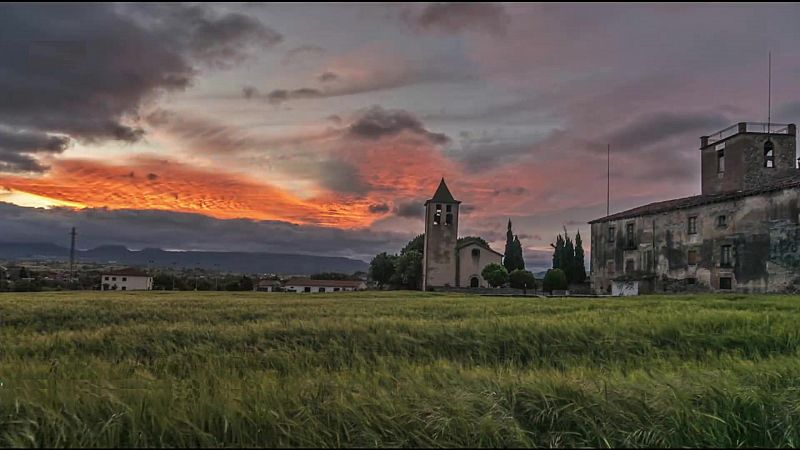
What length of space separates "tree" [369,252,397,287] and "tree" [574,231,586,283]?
2452cm

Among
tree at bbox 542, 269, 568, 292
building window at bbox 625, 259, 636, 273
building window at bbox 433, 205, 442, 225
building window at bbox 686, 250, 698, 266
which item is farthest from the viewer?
building window at bbox 433, 205, 442, 225

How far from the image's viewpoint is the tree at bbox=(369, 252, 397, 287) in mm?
84875

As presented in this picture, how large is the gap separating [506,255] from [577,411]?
84687 millimetres

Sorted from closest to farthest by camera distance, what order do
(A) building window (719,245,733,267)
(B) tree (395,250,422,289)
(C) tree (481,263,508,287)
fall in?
(A) building window (719,245,733,267) → (C) tree (481,263,508,287) → (B) tree (395,250,422,289)

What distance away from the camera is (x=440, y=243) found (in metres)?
71.9

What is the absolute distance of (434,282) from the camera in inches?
2805

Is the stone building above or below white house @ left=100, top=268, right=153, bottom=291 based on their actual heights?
above

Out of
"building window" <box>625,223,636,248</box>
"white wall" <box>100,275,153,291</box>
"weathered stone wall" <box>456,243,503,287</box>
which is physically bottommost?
"white wall" <box>100,275,153,291</box>

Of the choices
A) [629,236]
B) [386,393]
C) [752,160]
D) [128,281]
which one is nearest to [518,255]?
[629,236]

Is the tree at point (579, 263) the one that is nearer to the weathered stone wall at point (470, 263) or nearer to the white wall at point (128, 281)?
the weathered stone wall at point (470, 263)

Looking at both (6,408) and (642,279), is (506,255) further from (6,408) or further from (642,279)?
(6,408)

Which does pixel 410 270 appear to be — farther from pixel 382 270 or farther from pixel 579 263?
pixel 579 263

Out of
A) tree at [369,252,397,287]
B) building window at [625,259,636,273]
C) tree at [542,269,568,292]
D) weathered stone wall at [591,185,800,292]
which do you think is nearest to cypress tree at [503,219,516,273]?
tree at [369,252,397,287]

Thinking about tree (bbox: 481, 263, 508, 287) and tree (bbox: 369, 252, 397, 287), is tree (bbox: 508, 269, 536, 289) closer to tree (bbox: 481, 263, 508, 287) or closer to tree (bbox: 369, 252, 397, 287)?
tree (bbox: 481, 263, 508, 287)
